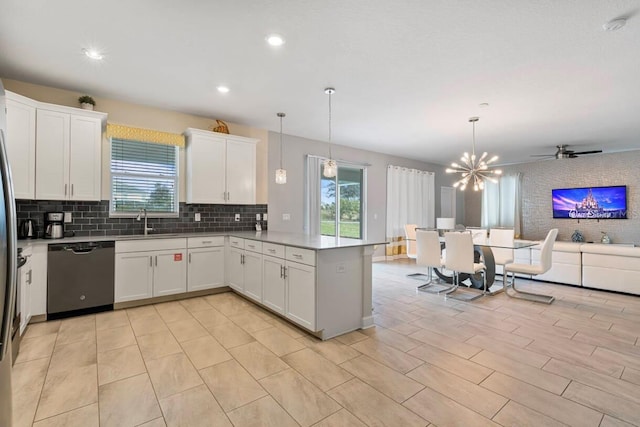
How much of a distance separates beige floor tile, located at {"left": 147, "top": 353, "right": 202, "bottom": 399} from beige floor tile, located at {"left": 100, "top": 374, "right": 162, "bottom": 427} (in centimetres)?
6

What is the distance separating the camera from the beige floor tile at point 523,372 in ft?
6.91

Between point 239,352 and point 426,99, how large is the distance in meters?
3.56

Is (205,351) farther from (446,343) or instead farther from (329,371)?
(446,343)

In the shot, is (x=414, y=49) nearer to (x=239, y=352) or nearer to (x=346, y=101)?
(x=346, y=101)

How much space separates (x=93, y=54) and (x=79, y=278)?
234 cm

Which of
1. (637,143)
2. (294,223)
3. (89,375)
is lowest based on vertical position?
(89,375)

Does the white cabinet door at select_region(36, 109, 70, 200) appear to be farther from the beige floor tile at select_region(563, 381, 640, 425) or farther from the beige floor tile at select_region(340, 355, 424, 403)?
the beige floor tile at select_region(563, 381, 640, 425)

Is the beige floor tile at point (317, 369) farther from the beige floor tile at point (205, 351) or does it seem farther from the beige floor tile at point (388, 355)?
the beige floor tile at point (205, 351)

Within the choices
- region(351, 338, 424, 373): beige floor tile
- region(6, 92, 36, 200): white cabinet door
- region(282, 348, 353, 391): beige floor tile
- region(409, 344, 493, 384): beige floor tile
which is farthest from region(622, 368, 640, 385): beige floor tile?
region(6, 92, 36, 200): white cabinet door

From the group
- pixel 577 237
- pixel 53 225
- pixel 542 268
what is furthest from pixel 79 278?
pixel 577 237

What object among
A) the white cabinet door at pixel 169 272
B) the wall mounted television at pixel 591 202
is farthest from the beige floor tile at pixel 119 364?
the wall mounted television at pixel 591 202

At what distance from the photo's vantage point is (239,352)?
2.58m

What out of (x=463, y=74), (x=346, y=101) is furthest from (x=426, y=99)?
(x=346, y=101)

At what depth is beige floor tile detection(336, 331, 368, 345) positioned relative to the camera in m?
2.81
